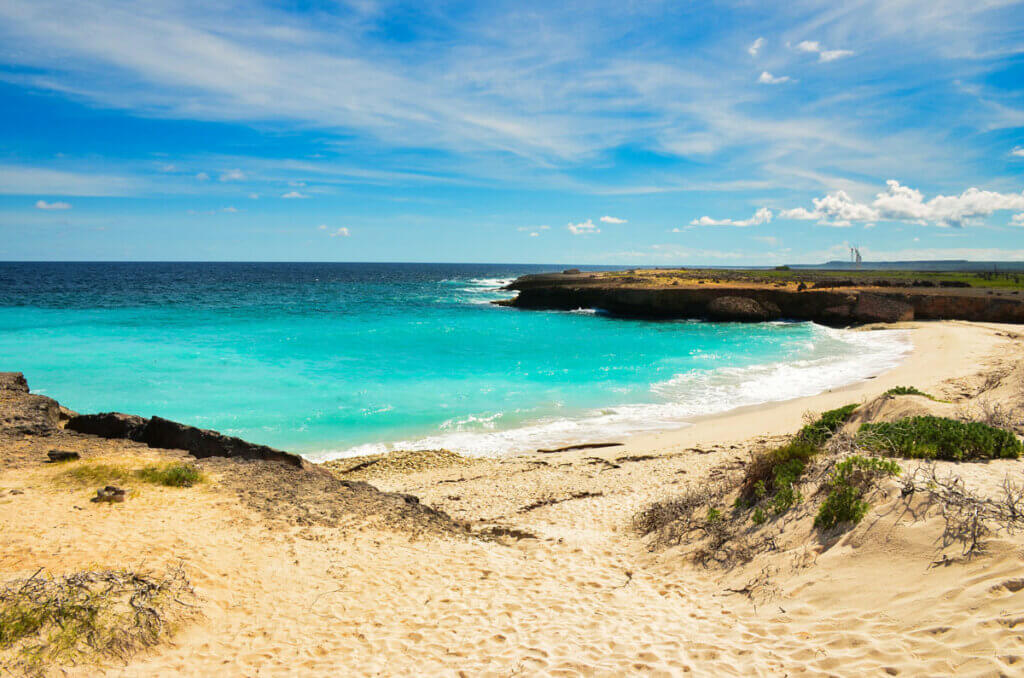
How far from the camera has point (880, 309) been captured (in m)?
41.0

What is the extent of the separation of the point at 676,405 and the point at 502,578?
44.8 feet

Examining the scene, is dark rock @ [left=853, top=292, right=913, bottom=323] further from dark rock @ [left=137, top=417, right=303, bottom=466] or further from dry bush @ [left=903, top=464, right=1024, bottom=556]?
dark rock @ [left=137, top=417, right=303, bottom=466]

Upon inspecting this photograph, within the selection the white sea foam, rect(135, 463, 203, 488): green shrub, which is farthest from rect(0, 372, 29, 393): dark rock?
the white sea foam

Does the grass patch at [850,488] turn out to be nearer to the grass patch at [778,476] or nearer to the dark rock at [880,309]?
the grass patch at [778,476]

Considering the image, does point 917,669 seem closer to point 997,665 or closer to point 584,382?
point 997,665

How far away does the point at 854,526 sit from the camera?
610 cm

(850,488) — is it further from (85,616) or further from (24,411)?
(24,411)

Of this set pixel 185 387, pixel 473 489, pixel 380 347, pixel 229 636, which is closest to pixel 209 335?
pixel 380 347

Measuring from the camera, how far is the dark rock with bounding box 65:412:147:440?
11.2 metres

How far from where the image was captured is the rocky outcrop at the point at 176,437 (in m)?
10.7

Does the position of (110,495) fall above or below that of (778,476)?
below

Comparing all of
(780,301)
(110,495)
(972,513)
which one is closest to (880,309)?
(780,301)

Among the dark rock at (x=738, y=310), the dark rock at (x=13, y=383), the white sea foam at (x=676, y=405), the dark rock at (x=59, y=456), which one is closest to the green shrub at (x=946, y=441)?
the white sea foam at (x=676, y=405)

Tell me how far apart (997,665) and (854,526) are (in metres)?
2.53
